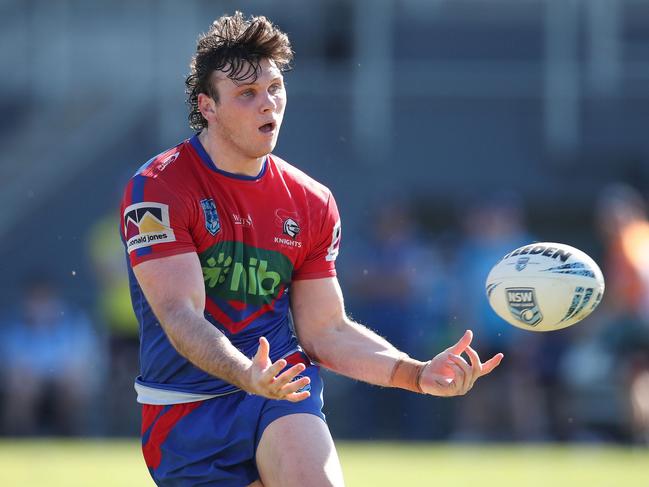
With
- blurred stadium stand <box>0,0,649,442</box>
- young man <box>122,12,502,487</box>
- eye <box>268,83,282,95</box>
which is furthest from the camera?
blurred stadium stand <box>0,0,649,442</box>

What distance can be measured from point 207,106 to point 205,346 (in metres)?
1.25

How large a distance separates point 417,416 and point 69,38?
28.5 feet

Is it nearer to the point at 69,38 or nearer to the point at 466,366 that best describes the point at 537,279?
the point at 466,366

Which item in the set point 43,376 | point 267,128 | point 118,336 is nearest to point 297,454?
point 267,128

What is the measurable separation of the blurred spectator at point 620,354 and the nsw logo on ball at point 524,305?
733cm

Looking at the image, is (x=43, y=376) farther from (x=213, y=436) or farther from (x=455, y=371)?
(x=455, y=371)

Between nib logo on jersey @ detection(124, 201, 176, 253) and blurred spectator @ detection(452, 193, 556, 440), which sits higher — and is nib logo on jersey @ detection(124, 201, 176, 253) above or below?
above

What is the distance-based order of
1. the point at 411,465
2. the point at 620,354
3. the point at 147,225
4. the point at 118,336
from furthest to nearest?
the point at 118,336 < the point at 620,354 < the point at 411,465 < the point at 147,225

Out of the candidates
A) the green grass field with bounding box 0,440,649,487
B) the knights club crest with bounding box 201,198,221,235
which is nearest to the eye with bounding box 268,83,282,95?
the knights club crest with bounding box 201,198,221,235

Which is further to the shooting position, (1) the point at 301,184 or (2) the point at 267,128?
(1) the point at 301,184

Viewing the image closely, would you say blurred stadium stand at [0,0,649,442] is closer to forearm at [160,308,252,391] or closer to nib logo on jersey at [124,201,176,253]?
nib logo on jersey at [124,201,176,253]

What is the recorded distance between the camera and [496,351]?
1433cm

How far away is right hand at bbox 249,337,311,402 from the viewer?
5.00 m

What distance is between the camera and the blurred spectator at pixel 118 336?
49.0 ft
